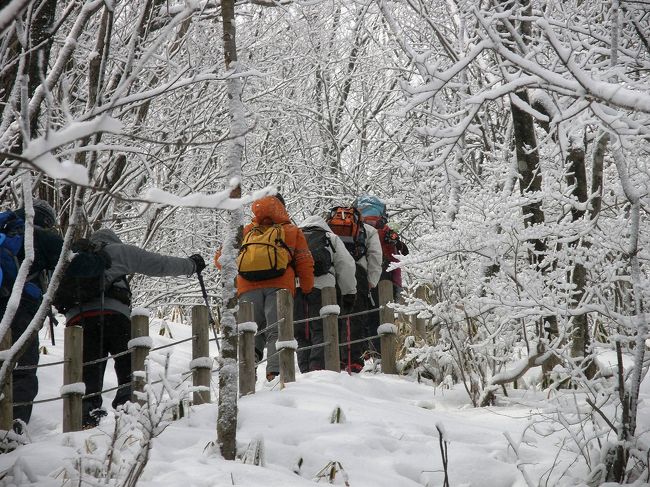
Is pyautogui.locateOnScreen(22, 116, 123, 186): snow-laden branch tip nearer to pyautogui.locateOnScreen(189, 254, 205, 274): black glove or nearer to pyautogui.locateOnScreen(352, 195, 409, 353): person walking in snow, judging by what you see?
pyautogui.locateOnScreen(189, 254, 205, 274): black glove

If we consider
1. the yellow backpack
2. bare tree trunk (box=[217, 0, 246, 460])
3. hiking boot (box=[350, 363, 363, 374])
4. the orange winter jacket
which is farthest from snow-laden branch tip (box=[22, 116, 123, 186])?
hiking boot (box=[350, 363, 363, 374])

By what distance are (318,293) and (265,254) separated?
1.06 metres

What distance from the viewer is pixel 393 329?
730cm

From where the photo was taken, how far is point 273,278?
20.8ft

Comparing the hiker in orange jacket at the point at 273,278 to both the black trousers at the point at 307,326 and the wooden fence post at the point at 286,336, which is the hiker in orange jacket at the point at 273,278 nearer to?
the wooden fence post at the point at 286,336

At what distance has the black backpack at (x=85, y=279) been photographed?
16.4ft

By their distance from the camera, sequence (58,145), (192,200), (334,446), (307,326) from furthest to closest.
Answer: (307,326)
(334,446)
(192,200)
(58,145)

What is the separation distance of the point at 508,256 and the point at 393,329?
1517mm

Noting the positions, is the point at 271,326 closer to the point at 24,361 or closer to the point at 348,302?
the point at 348,302

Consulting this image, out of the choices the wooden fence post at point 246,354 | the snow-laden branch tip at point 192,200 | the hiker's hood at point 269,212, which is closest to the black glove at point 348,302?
the hiker's hood at point 269,212

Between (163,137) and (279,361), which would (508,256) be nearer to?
(279,361)

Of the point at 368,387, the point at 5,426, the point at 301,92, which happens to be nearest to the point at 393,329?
the point at 368,387

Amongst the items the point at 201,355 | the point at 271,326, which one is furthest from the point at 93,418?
the point at 271,326

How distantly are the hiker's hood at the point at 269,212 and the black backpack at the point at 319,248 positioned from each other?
508mm
